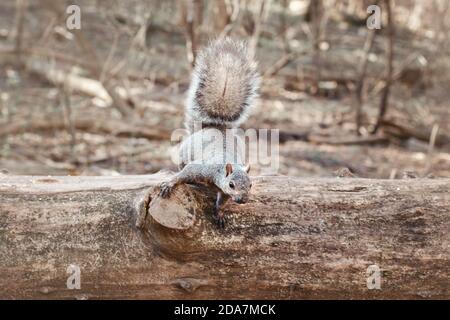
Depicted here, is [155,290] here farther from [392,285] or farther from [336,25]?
[336,25]

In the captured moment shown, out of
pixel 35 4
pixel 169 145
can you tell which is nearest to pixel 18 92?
pixel 169 145

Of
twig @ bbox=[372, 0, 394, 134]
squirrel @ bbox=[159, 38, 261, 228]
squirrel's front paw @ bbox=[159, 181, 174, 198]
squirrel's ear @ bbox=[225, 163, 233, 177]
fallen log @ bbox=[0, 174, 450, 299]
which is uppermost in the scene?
twig @ bbox=[372, 0, 394, 134]

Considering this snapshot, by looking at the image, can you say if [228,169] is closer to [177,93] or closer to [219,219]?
[219,219]

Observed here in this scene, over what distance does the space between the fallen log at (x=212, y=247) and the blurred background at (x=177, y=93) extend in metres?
0.63

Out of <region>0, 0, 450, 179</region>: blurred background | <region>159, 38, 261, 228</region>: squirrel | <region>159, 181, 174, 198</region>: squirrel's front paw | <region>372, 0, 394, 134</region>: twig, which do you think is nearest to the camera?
<region>159, 181, 174, 198</region>: squirrel's front paw

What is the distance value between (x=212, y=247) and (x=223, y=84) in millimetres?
1243

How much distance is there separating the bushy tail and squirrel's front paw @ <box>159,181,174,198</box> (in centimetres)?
108

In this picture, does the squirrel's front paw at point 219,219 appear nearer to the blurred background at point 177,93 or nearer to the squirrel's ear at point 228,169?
the squirrel's ear at point 228,169

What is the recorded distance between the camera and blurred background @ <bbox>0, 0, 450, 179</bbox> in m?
7.09

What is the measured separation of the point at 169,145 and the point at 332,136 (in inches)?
98.3

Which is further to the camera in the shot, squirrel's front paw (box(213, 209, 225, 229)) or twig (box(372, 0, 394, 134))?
twig (box(372, 0, 394, 134))

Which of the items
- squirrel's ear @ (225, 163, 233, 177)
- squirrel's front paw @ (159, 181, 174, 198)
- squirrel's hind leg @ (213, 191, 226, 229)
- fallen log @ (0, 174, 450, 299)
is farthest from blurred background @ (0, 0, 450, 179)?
squirrel's front paw @ (159, 181, 174, 198)

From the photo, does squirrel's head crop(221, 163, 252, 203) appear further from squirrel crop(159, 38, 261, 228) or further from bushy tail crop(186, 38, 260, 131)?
bushy tail crop(186, 38, 260, 131)

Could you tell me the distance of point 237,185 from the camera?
9.57 feet
